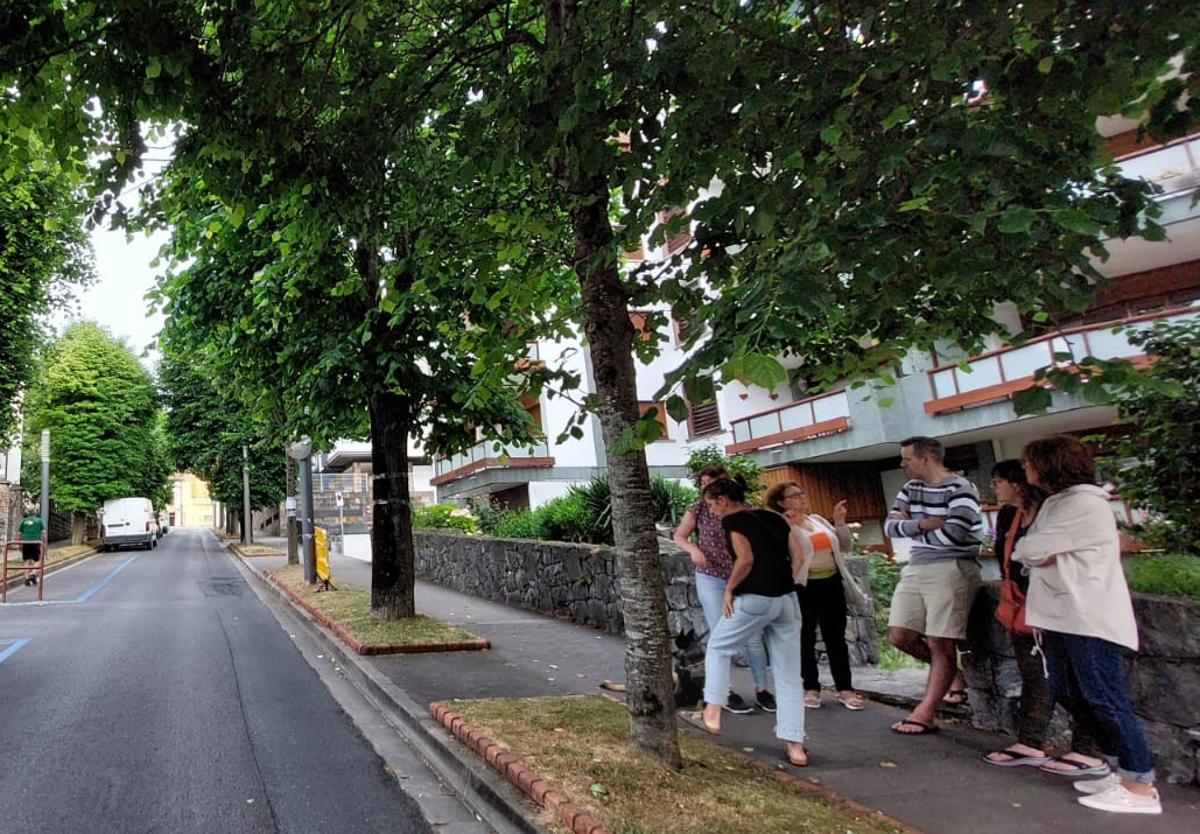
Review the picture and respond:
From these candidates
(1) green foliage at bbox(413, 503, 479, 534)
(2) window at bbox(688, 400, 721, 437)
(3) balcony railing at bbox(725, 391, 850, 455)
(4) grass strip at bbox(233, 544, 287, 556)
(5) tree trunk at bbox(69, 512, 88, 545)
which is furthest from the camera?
(5) tree trunk at bbox(69, 512, 88, 545)

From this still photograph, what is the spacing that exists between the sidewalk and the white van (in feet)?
98.7

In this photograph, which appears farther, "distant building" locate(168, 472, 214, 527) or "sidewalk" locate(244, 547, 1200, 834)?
"distant building" locate(168, 472, 214, 527)

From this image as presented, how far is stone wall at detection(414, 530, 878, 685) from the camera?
21.5 ft

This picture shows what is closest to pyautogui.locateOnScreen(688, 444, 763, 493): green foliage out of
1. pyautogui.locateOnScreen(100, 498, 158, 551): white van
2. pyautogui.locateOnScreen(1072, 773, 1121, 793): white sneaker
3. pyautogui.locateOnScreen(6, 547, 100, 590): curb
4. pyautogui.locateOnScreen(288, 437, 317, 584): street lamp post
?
pyautogui.locateOnScreen(1072, 773, 1121, 793): white sneaker

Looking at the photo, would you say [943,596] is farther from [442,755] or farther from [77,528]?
[77,528]

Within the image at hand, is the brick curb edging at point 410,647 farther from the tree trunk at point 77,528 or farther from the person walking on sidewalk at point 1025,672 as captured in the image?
the tree trunk at point 77,528

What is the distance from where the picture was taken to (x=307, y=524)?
14.3 metres

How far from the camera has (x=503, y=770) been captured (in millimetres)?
4176

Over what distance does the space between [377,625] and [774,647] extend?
19.6ft

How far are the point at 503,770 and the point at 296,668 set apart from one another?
453 centimetres

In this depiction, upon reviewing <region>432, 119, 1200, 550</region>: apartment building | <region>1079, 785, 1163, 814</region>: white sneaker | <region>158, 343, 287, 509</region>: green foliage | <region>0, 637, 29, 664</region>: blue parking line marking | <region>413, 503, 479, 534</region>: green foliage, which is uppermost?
<region>158, 343, 287, 509</region>: green foliage

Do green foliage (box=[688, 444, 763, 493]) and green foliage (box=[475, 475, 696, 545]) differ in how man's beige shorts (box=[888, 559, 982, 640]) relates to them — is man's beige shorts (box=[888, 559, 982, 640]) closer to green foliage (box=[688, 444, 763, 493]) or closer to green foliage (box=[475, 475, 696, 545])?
green foliage (box=[475, 475, 696, 545])

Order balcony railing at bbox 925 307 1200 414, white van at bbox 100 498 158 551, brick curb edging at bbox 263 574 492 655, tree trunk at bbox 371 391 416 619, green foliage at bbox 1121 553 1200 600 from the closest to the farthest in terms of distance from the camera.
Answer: green foliage at bbox 1121 553 1200 600, brick curb edging at bbox 263 574 492 655, tree trunk at bbox 371 391 416 619, balcony railing at bbox 925 307 1200 414, white van at bbox 100 498 158 551

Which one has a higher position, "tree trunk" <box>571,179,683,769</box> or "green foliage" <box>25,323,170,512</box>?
"green foliage" <box>25,323,170,512</box>
